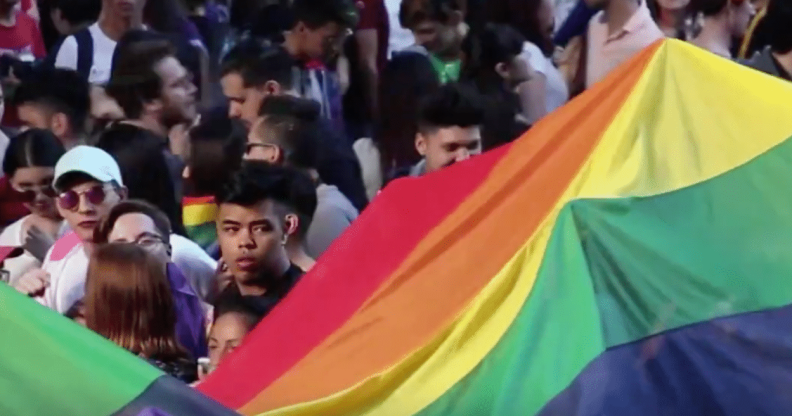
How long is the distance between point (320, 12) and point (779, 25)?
2134 millimetres

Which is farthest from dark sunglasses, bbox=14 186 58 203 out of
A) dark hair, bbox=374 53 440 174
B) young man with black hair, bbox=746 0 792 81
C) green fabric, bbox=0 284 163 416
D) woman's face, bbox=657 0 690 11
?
woman's face, bbox=657 0 690 11

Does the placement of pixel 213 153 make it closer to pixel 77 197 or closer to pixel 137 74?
pixel 77 197

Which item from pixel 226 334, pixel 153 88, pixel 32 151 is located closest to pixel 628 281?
pixel 226 334

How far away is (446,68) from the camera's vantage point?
9172mm

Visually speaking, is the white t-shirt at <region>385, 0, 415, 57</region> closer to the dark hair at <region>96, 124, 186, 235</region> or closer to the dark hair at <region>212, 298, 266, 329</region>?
the dark hair at <region>96, 124, 186, 235</region>

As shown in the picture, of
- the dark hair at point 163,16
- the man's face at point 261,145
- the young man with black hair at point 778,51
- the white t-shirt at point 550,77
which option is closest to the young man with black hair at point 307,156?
the man's face at point 261,145

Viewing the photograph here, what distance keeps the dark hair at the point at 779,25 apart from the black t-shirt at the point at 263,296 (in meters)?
2.24

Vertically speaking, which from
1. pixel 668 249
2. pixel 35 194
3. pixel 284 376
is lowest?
pixel 35 194

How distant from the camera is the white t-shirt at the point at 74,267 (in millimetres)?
6582

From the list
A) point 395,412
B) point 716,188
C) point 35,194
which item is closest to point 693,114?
point 716,188

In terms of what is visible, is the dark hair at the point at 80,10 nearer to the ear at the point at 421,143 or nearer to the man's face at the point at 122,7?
the man's face at the point at 122,7

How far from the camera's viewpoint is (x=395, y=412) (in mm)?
5105

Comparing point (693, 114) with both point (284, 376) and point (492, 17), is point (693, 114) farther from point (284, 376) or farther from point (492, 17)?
point (492, 17)

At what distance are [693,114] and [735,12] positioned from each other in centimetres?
380
